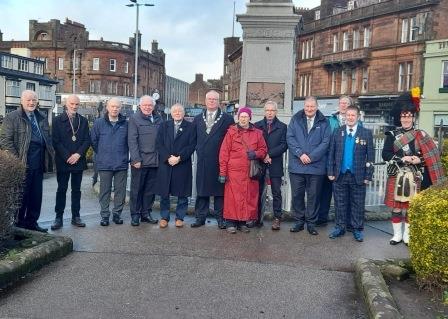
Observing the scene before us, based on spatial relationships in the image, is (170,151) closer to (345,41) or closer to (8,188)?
(8,188)

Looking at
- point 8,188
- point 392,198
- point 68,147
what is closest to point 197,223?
point 68,147

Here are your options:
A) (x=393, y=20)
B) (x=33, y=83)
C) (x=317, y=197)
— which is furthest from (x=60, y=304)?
(x=33, y=83)

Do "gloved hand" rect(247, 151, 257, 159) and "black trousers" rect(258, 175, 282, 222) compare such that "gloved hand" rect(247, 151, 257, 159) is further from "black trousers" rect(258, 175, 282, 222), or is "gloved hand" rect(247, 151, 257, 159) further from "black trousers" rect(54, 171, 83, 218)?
"black trousers" rect(54, 171, 83, 218)

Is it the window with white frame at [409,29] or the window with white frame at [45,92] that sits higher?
the window with white frame at [409,29]

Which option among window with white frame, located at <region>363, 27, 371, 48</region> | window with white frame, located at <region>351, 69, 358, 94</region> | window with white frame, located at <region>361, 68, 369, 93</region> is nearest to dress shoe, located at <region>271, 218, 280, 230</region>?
window with white frame, located at <region>361, 68, 369, 93</region>

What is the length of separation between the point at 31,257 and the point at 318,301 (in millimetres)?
3179

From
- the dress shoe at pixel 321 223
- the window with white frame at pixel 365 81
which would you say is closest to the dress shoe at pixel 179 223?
the dress shoe at pixel 321 223

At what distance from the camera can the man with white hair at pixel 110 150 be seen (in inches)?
316

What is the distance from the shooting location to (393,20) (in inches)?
1766

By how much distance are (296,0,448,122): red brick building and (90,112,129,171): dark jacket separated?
37.9 m

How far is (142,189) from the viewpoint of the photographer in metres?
8.30

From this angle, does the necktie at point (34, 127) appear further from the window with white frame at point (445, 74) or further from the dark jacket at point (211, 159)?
the window with white frame at point (445, 74)

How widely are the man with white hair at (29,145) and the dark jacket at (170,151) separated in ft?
5.43

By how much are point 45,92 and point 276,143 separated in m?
62.1
